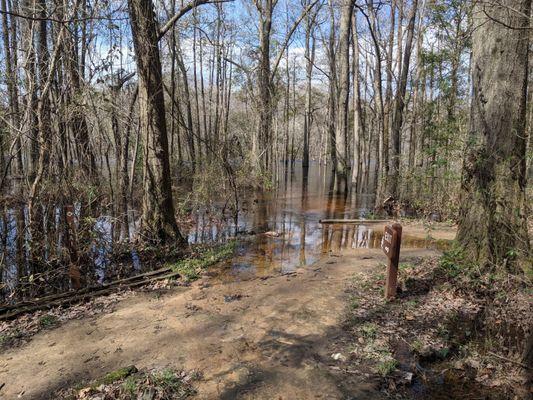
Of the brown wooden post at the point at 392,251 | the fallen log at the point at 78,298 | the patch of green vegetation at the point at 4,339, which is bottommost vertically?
the patch of green vegetation at the point at 4,339

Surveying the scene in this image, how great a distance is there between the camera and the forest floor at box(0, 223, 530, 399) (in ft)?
10.5

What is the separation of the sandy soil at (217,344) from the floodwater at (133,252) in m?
1.24

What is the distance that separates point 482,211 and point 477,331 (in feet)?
5.79

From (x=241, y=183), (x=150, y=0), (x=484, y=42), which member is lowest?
(x=241, y=183)

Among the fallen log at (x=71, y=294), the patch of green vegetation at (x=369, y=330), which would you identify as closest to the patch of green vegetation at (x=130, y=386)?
the patch of green vegetation at (x=369, y=330)

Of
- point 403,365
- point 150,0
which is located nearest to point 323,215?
point 150,0

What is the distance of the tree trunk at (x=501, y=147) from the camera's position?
477 centimetres

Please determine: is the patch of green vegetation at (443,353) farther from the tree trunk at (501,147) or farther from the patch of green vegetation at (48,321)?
the patch of green vegetation at (48,321)

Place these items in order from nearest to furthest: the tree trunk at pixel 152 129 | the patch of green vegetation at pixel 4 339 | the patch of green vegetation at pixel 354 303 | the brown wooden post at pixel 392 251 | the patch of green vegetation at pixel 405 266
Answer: the patch of green vegetation at pixel 4 339 → the brown wooden post at pixel 392 251 → the patch of green vegetation at pixel 354 303 → the patch of green vegetation at pixel 405 266 → the tree trunk at pixel 152 129

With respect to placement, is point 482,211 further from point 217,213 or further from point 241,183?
point 241,183

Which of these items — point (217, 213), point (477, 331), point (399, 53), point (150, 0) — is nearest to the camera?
point (477, 331)

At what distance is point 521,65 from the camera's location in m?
4.81

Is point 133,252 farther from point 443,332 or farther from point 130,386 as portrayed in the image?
point 443,332

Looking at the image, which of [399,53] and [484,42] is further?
[399,53]
